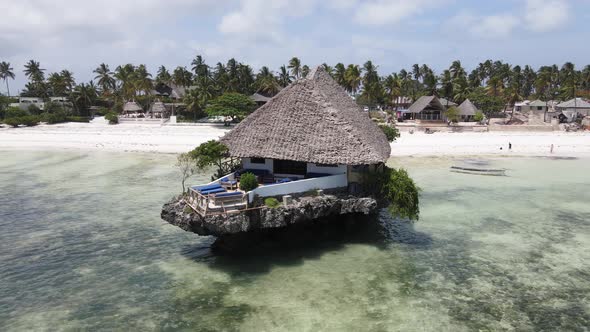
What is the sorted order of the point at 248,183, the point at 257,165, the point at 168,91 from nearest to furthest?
the point at 248,183, the point at 257,165, the point at 168,91

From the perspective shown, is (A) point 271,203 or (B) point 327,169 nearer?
(A) point 271,203

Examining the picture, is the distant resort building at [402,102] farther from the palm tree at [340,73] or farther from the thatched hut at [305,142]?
the thatched hut at [305,142]

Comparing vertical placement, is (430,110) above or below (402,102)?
below

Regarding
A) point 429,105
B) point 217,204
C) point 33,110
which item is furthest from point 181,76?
point 217,204

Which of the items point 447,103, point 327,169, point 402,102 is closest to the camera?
point 327,169

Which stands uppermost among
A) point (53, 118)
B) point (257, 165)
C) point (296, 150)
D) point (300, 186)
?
point (53, 118)

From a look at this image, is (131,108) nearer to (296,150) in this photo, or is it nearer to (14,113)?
(14,113)

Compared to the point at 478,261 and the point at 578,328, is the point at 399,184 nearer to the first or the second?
the point at 478,261
